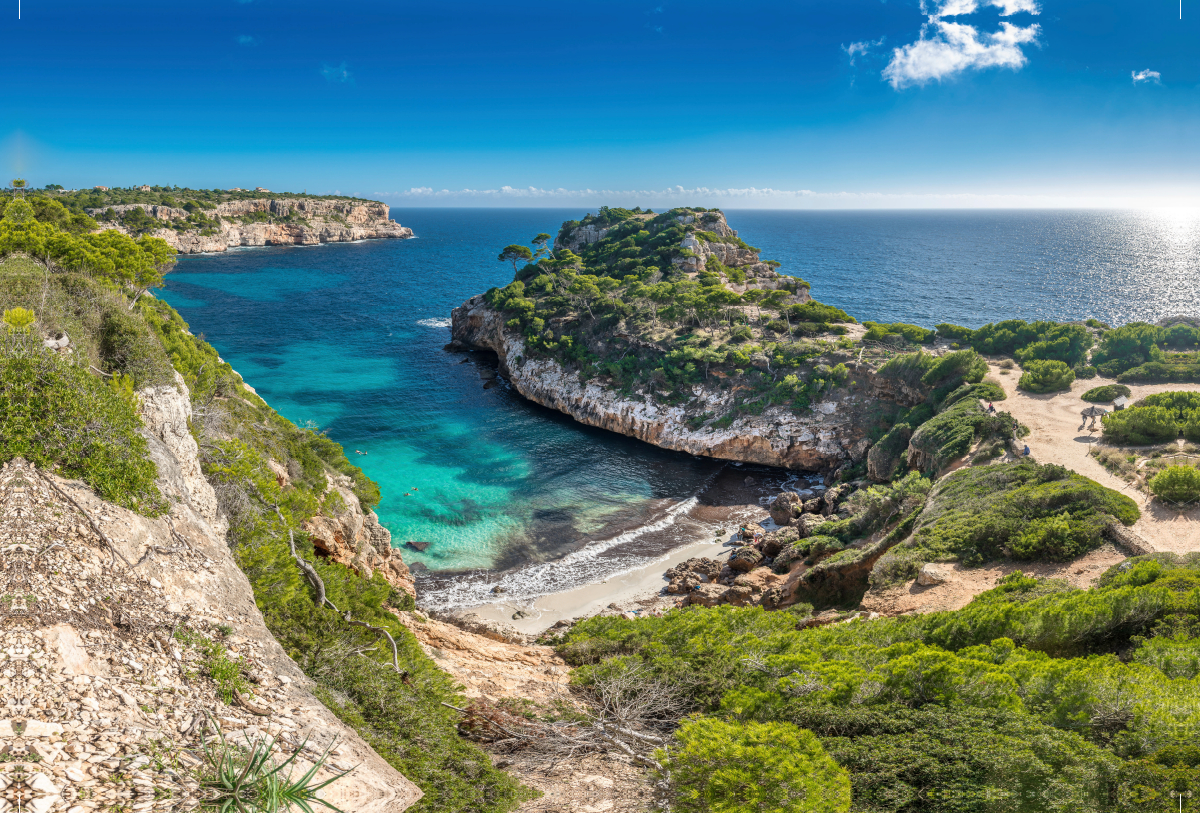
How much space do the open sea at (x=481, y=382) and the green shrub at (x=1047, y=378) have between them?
1531 centimetres

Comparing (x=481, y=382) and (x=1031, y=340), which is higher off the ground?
(x=1031, y=340)

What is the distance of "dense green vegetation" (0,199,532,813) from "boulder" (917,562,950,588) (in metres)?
14.4

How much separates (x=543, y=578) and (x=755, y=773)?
19.9 meters

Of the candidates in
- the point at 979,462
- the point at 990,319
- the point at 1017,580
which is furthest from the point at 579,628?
the point at 990,319

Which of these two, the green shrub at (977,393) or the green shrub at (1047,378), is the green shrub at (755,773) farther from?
the green shrub at (1047,378)

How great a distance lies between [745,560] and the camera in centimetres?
2697

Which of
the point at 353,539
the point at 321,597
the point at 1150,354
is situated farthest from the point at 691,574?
the point at 1150,354

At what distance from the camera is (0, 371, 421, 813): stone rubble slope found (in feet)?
16.7

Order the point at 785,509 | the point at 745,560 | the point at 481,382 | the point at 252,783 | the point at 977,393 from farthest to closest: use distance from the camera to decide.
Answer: the point at 481,382
the point at 785,509
the point at 977,393
the point at 745,560
the point at 252,783

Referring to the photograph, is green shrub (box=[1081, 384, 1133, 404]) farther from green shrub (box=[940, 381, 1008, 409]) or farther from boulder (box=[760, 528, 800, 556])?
boulder (box=[760, 528, 800, 556])

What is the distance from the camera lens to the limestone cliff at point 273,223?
11988 cm

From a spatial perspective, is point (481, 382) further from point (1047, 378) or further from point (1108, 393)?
point (1108, 393)

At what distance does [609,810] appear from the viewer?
8828mm

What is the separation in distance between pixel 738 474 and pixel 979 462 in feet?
49.6
